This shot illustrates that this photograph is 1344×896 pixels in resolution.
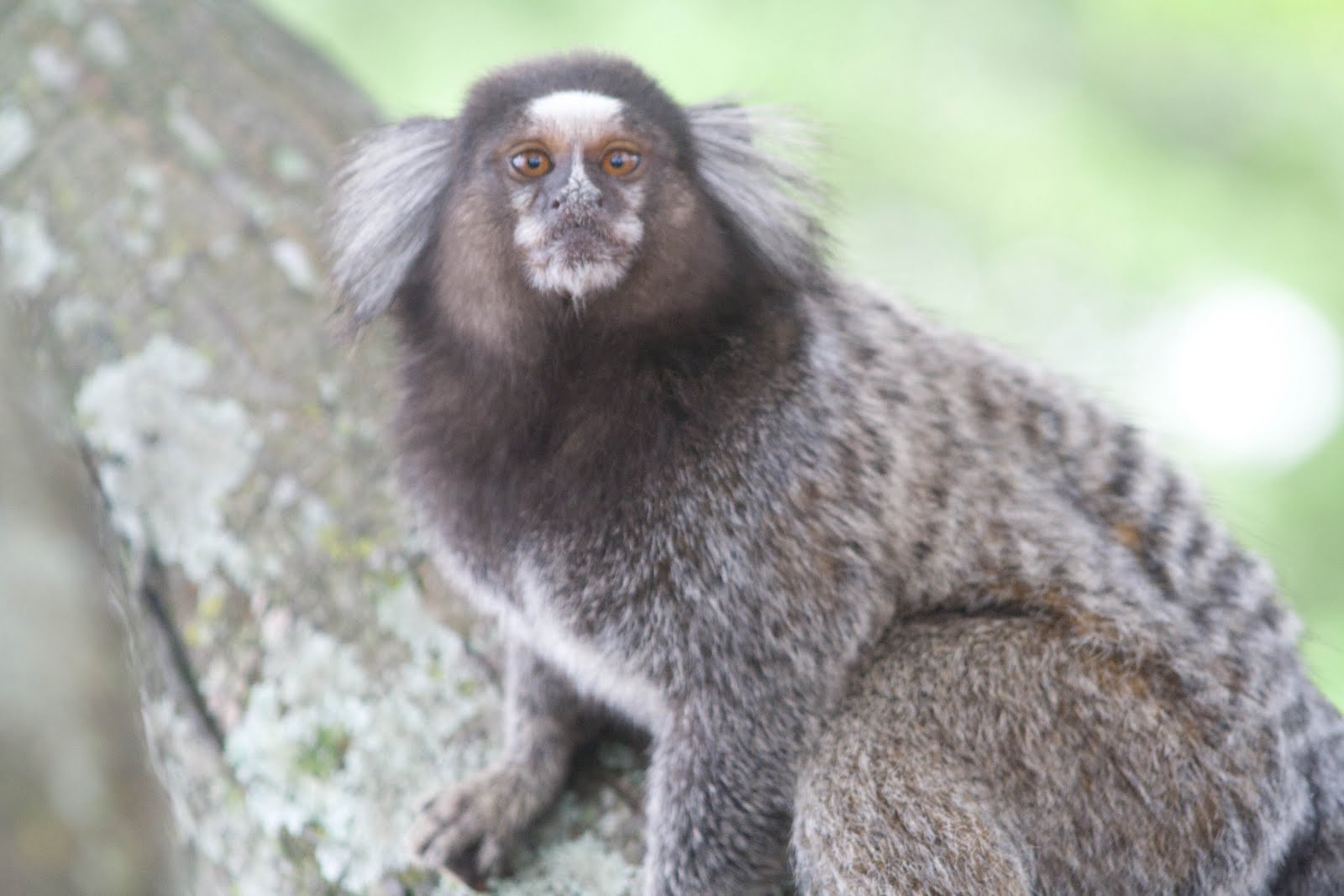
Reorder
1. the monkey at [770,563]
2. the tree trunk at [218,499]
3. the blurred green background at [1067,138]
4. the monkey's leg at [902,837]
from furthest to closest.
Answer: the blurred green background at [1067,138]
the monkey at [770,563]
the monkey's leg at [902,837]
the tree trunk at [218,499]

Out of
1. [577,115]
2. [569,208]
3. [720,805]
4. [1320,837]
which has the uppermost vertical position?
[577,115]

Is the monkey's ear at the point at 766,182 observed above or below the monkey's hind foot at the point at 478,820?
above

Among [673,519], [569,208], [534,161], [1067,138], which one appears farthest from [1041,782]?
[1067,138]

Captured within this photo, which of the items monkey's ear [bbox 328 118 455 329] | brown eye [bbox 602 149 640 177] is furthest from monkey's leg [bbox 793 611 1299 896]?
monkey's ear [bbox 328 118 455 329]

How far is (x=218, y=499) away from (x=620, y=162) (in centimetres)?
129

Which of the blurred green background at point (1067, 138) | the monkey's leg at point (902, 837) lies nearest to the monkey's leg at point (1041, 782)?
the monkey's leg at point (902, 837)

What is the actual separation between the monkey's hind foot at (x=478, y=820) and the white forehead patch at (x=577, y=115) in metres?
1.36

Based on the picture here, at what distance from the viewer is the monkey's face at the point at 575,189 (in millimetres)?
2525

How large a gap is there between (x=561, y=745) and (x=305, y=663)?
1.96ft

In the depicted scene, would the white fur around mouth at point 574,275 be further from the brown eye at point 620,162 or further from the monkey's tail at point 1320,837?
the monkey's tail at point 1320,837

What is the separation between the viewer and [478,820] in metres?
2.65

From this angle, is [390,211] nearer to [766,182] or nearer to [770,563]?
[766,182]

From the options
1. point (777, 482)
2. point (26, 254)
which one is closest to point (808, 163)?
point (777, 482)

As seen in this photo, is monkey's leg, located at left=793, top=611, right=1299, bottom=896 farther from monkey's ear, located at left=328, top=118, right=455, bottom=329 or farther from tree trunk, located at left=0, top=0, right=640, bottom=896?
monkey's ear, located at left=328, top=118, right=455, bottom=329
